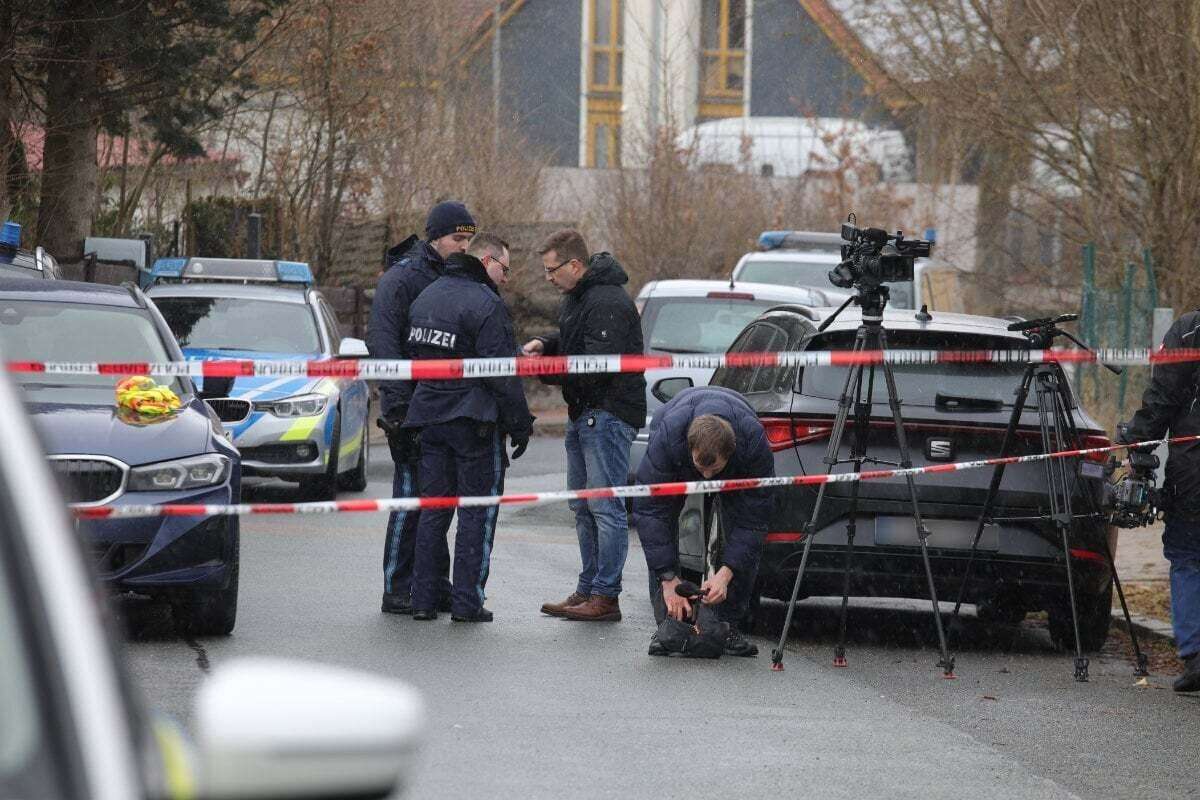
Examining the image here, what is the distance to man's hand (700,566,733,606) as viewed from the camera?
838cm

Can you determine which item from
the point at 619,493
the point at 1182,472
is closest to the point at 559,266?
the point at 619,493

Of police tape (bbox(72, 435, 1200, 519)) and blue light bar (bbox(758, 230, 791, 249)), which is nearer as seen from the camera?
police tape (bbox(72, 435, 1200, 519))

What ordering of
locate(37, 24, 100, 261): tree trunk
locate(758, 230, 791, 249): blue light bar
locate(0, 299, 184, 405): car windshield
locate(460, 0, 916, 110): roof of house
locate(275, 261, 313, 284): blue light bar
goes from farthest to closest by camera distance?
1. locate(460, 0, 916, 110): roof of house
2. locate(758, 230, 791, 249): blue light bar
3. locate(37, 24, 100, 261): tree trunk
4. locate(275, 261, 313, 284): blue light bar
5. locate(0, 299, 184, 405): car windshield

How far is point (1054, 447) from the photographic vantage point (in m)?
8.80

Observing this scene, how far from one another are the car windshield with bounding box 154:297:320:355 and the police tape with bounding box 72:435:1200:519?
6.11 m

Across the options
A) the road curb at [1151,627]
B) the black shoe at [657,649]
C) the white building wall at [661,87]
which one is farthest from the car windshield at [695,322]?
the white building wall at [661,87]

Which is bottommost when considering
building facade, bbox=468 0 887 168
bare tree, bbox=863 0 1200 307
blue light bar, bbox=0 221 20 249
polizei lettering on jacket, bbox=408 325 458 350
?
polizei lettering on jacket, bbox=408 325 458 350

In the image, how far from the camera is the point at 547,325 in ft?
91.6

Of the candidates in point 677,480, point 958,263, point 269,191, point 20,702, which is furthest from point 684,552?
point 958,263

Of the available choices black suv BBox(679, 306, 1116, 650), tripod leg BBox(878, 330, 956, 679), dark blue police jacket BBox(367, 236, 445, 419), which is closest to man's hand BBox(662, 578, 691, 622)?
black suv BBox(679, 306, 1116, 650)

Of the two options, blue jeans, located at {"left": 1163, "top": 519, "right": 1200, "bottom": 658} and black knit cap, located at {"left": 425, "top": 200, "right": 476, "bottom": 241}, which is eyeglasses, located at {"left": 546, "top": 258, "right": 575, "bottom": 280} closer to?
black knit cap, located at {"left": 425, "top": 200, "right": 476, "bottom": 241}

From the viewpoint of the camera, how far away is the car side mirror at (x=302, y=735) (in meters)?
1.95

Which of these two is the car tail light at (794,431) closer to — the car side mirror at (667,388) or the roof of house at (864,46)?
the car side mirror at (667,388)

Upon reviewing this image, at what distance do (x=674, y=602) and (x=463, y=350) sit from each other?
68.7 inches
